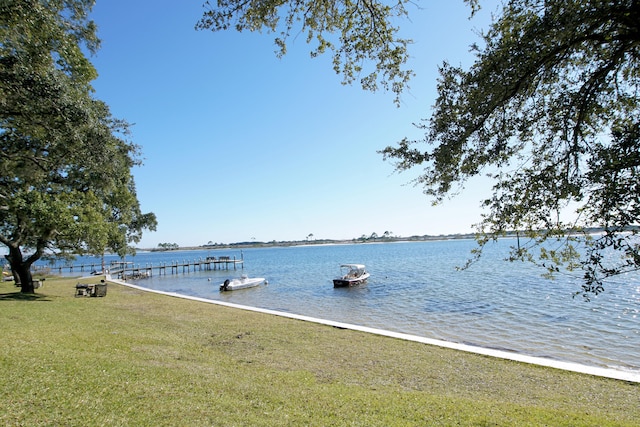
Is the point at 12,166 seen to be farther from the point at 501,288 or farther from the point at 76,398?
the point at 501,288

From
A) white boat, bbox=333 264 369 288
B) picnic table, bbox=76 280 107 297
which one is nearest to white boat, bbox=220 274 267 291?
white boat, bbox=333 264 369 288

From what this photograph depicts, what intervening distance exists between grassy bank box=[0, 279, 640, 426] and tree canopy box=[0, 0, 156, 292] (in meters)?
4.83

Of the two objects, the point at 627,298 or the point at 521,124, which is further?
the point at 627,298

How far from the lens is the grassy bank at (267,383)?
4787 mm

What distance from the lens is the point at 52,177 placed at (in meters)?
17.0

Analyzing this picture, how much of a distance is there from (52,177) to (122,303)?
7.04m

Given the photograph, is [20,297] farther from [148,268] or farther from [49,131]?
[148,268]

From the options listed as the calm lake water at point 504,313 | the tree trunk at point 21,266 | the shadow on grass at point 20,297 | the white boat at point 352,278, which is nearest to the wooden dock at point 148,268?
the calm lake water at point 504,313

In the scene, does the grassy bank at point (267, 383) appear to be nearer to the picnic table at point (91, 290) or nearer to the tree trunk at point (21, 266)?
the tree trunk at point (21, 266)

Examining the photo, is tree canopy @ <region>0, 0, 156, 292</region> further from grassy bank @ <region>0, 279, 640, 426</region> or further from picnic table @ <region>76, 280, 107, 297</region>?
grassy bank @ <region>0, 279, 640, 426</region>

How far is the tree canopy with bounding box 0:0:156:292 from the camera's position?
22.4 ft

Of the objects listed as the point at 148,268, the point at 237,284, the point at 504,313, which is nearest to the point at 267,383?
the point at 504,313

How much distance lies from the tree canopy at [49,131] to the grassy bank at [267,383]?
4.83 m

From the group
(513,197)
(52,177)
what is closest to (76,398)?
(513,197)
